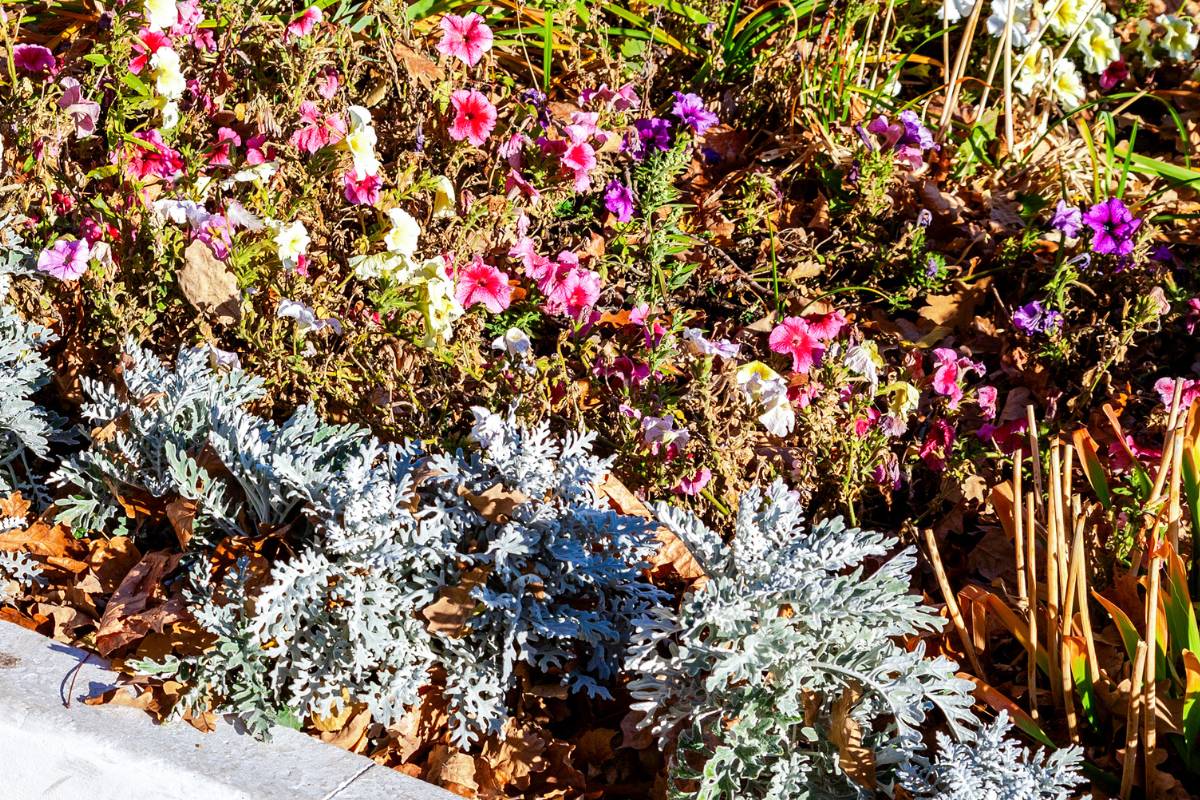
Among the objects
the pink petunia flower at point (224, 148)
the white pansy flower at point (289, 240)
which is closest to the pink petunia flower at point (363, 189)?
the white pansy flower at point (289, 240)

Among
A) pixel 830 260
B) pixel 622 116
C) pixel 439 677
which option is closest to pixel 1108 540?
pixel 830 260

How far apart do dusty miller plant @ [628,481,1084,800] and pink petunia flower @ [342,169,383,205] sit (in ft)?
4.50

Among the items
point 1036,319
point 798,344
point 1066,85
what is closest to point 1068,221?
point 1036,319

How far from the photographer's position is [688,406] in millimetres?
2580

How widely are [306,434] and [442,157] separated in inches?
42.5

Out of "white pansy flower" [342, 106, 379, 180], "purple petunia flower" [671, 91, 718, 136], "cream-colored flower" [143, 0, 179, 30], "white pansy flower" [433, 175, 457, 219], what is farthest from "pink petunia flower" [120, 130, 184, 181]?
"purple petunia flower" [671, 91, 718, 136]

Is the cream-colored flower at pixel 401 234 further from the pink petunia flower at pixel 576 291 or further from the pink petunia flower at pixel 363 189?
the pink petunia flower at pixel 576 291

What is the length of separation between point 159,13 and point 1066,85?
2.78m

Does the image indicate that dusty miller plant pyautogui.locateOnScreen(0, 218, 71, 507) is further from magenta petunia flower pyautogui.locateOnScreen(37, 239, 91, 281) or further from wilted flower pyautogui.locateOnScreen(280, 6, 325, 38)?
wilted flower pyautogui.locateOnScreen(280, 6, 325, 38)

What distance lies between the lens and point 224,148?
302 cm

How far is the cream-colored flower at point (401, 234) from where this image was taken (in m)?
2.64

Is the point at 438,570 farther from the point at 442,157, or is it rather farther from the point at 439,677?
the point at 442,157

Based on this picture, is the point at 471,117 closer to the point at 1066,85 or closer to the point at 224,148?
the point at 224,148

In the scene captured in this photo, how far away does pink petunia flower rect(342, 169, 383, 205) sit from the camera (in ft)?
9.32
